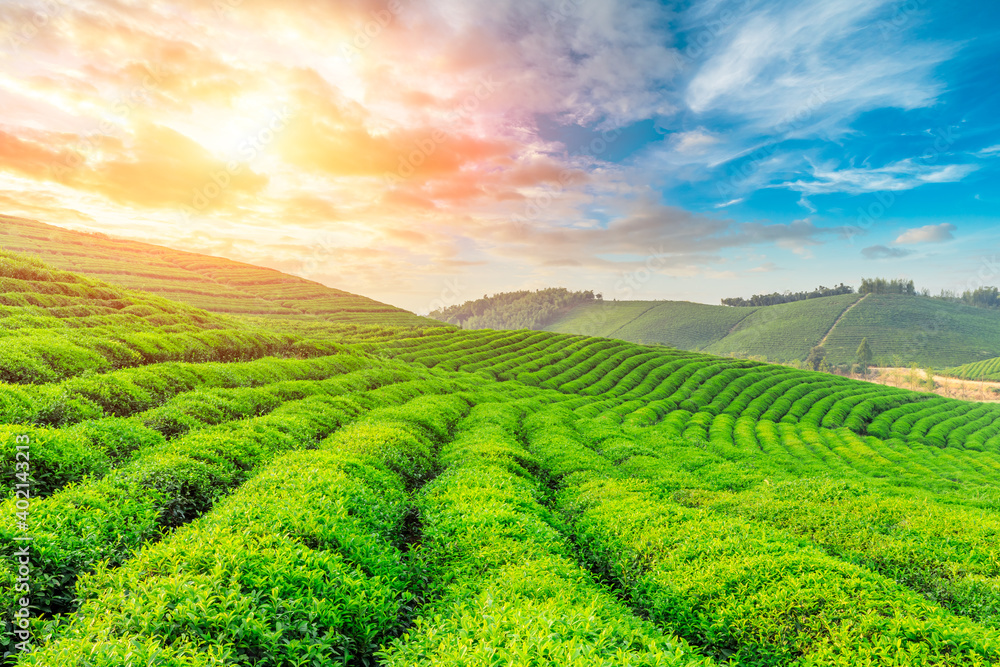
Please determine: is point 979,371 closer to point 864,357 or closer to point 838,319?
point 864,357

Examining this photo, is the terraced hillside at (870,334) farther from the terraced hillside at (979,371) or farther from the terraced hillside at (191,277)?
the terraced hillside at (191,277)

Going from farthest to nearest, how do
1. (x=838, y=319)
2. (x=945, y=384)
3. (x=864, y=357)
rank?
(x=838, y=319) → (x=864, y=357) → (x=945, y=384)

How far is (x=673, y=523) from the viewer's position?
10398 mm

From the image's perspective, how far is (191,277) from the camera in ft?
398

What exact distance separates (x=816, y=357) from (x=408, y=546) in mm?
176445

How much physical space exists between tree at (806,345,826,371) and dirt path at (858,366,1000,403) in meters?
13.4

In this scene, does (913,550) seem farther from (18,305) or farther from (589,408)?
(18,305)

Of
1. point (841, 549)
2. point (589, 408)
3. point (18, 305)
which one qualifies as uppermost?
point (18, 305)

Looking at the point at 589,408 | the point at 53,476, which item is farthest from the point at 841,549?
the point at 589,408

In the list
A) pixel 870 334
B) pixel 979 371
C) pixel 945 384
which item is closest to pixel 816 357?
pixel 945 384

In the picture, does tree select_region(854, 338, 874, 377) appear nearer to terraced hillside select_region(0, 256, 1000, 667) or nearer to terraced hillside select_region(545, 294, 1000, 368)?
terraced hillside select_region(545, 294, 1000, 368)

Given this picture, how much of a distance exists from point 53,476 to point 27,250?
125 metres

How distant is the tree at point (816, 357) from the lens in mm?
145250

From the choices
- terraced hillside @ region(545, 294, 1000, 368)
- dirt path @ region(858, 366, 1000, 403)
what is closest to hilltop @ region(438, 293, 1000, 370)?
terraced hillside @ region(545, 294, 1000, 368)
